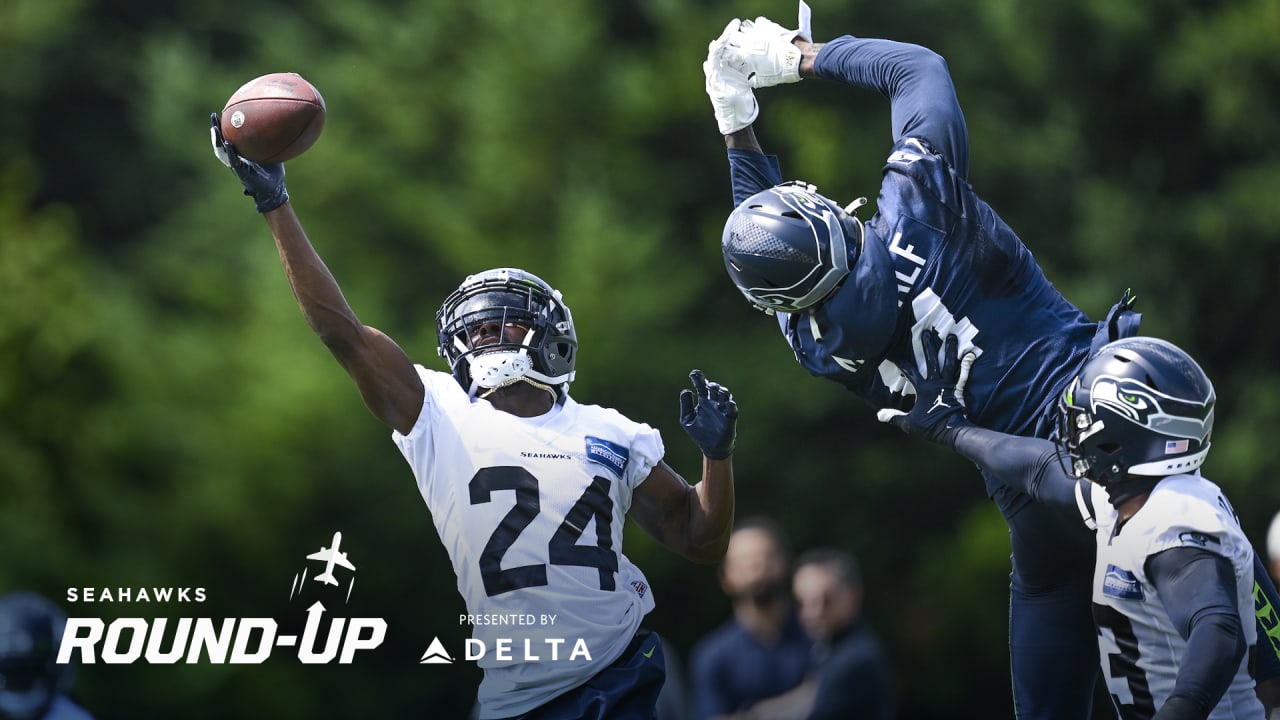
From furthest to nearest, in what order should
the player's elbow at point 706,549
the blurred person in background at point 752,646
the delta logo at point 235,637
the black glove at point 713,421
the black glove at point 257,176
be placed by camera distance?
the delta logo at point 235,637 < the blurred person in background at point 752,646 < the player's elbow at point 706,549 < the black glove at point 713,421 < the black glove at point 257,176

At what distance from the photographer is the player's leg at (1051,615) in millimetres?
4242

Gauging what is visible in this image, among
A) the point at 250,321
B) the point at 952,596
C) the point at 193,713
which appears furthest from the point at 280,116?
the point at 952,596

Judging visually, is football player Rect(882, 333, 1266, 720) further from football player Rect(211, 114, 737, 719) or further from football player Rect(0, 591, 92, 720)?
football player Rect(0, 591, 92, 720)

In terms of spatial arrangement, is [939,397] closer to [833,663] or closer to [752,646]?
[833,663]

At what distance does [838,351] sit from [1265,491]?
7.80 m

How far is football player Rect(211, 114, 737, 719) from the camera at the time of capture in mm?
4258

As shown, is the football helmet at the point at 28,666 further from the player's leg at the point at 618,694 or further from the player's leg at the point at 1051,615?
the player's leg at the point at 1051,615

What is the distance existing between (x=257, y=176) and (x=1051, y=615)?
262 cm

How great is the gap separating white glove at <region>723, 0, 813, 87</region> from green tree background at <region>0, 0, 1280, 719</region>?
5950mm

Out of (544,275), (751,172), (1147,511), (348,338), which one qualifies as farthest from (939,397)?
(544,275)

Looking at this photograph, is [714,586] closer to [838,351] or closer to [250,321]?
[250,321]

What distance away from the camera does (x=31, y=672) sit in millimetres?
5426

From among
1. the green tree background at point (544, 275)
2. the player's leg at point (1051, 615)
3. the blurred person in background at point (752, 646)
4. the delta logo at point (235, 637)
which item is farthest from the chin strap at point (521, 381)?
the green tree background at point (544, 275)

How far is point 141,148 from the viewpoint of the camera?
14289 millimetres
